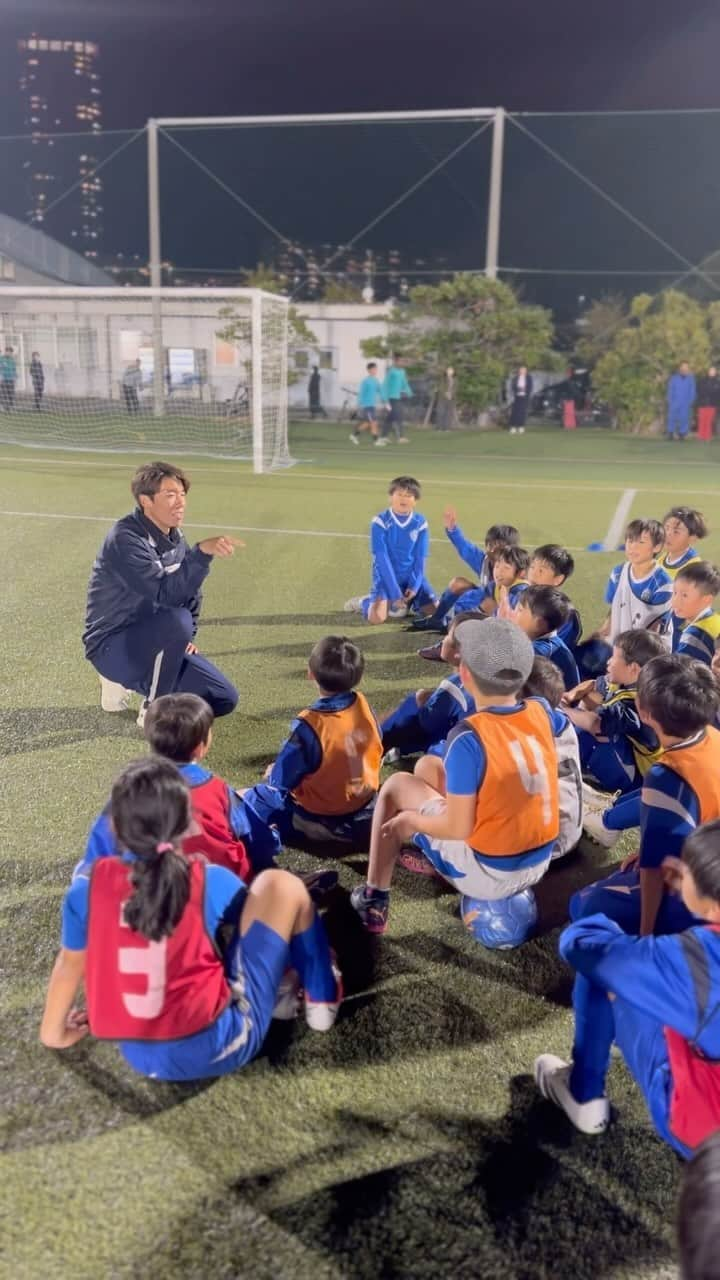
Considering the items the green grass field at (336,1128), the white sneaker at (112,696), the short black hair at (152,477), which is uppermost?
the short black hair at (152,477)

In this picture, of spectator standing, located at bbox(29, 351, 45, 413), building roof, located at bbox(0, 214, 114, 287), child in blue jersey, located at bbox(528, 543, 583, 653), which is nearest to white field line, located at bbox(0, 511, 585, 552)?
child in blue jersey, located at bbox(528, 543, 583, 653)

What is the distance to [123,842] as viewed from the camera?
2301 mm

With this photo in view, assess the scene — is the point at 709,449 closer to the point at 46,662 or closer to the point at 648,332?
the point at 648,332

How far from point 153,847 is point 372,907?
1.42m

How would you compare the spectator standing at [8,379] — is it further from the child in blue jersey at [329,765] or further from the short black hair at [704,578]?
the child in blue jersey at [329,765]

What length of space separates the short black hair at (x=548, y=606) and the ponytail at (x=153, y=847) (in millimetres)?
2990

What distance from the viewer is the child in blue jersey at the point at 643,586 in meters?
5.82

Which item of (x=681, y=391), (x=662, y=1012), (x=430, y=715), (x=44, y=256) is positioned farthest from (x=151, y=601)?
(x=44, y=256)

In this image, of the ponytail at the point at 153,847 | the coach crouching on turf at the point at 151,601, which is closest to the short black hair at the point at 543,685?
the ponytail at the point at 153,847

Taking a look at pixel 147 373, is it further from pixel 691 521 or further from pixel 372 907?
pixel 372 907

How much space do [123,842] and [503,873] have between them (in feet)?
4.76

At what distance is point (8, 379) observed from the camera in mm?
21672

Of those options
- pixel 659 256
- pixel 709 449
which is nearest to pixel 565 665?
pixel 709 449

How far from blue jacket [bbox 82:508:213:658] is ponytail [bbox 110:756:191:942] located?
295cm
